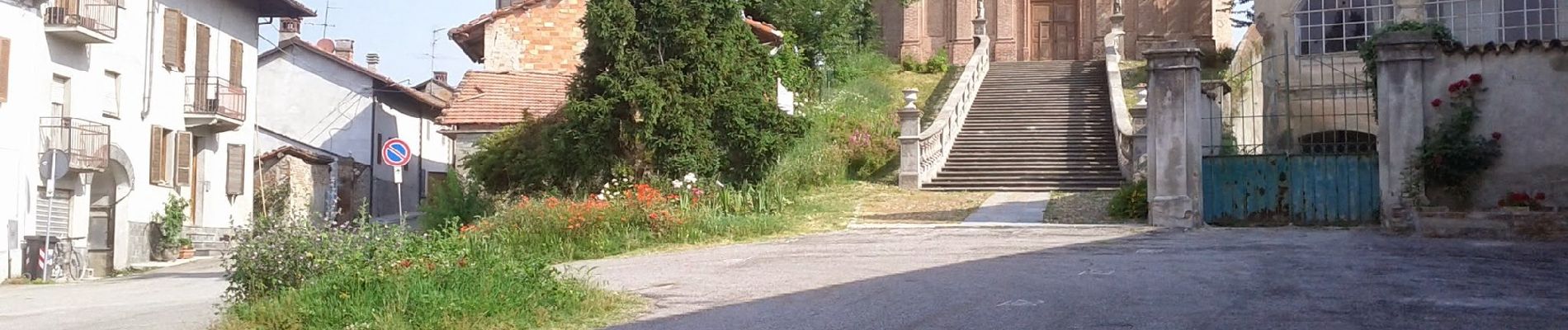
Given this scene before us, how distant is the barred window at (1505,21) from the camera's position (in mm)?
24281

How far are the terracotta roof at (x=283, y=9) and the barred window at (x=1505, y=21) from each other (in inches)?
844

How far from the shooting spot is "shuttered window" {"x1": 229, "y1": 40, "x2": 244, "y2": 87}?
31.9m

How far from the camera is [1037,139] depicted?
2827 cm

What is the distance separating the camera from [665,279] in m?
14.0

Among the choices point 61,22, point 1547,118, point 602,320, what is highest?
point 61,22

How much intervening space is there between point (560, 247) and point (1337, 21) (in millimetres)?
14997

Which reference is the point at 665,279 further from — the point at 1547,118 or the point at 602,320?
the point at 1547,118

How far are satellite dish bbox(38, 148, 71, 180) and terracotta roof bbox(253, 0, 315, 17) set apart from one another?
8393 millimetres

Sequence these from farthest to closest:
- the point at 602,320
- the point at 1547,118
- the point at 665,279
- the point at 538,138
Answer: the point at 538,138 → the point at 1547,118 → the point at 665,279 → the point at 602,320

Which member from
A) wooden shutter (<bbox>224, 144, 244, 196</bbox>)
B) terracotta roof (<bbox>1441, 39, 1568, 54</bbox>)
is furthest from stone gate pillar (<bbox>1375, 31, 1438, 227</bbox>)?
wooden shutter (<bbox>224, 144, 244, 196</bbox>)

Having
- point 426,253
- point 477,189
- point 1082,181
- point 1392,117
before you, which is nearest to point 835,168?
point 1082,181

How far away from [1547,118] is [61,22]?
20549 mm

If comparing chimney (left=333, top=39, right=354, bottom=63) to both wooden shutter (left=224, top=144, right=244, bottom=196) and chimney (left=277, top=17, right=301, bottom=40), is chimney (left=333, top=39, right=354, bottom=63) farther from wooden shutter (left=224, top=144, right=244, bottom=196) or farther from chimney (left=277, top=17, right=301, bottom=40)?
wooden shutter (left=224, top=144, right=244, bottom=196)

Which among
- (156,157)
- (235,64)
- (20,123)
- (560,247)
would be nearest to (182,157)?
(156,157)
